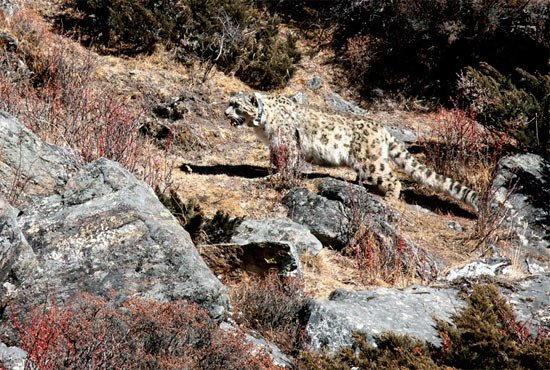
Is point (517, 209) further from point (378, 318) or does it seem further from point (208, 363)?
point (208, 363)

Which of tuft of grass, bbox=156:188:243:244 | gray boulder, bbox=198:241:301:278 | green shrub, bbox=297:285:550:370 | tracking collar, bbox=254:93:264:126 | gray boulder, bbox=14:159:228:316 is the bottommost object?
tuft of grass, bbox=156:188:243:244

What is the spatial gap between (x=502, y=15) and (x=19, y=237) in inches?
486

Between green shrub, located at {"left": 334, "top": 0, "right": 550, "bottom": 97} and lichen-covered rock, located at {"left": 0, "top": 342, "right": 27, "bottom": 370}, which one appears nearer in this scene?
lichen-covered rock, located at {"left": 0, "top": 342, "right": 27, "bottom": 370}

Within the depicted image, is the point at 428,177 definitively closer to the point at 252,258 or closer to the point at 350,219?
the point at 350,219

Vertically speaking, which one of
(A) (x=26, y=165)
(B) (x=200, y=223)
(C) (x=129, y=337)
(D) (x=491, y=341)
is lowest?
(B) (x=200, y=223)

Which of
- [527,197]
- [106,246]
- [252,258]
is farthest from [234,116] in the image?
[106,246]

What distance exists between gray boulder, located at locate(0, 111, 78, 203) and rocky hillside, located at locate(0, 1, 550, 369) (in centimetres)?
2

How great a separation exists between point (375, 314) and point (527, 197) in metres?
5.22

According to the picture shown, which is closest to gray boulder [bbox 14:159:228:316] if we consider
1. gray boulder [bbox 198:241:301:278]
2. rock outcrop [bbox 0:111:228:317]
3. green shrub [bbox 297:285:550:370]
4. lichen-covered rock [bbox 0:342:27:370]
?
rock outcrop [bbox 0:111:228:317]

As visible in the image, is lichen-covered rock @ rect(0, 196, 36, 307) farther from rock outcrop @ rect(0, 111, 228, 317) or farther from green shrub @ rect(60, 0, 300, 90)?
green shrub @ rect(60, 0, 300, 90)

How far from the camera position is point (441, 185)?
9.70 m

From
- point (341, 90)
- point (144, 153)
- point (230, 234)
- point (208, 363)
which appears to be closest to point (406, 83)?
point (341, 90)

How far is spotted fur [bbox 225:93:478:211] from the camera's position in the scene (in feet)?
31.8

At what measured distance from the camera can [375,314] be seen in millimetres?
5309
